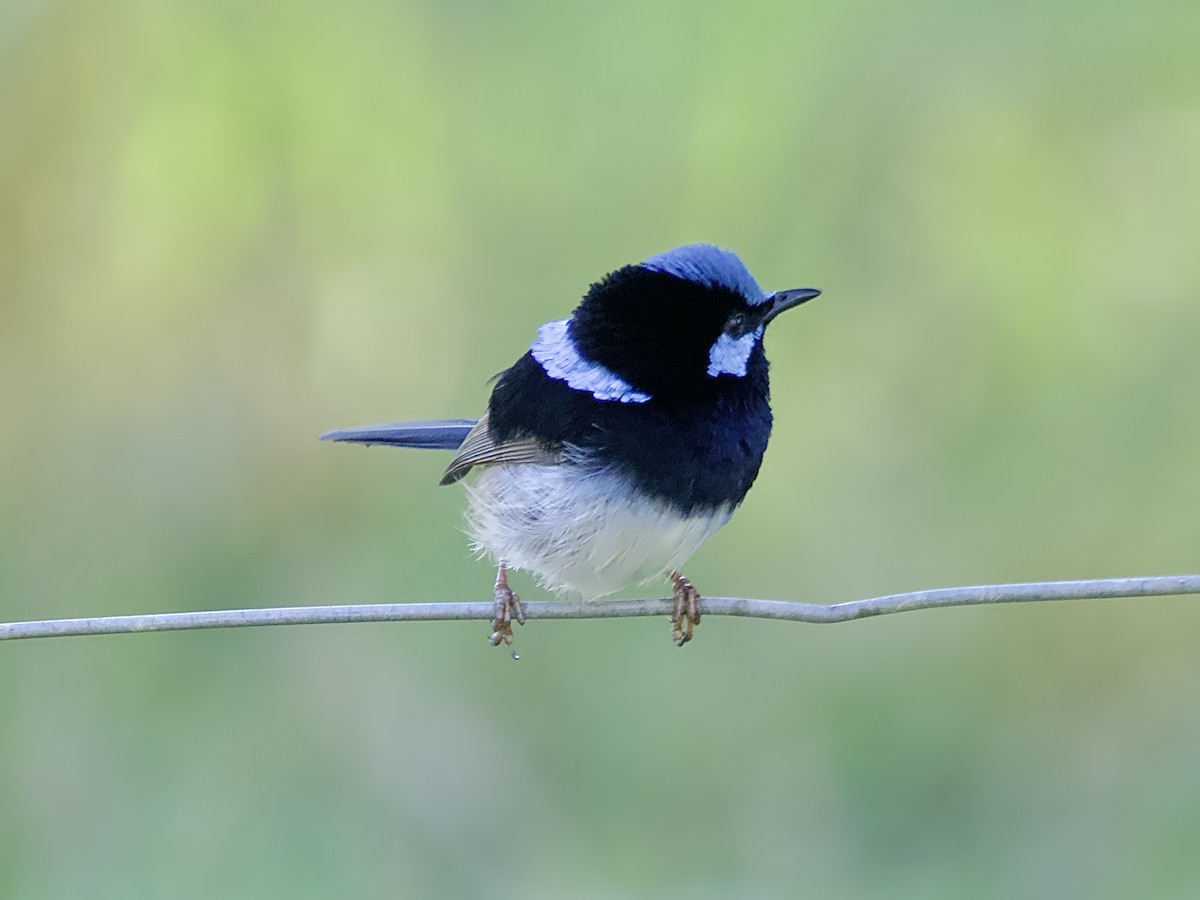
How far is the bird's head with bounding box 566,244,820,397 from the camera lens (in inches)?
129

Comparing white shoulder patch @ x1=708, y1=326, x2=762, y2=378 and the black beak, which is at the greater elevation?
the black beak

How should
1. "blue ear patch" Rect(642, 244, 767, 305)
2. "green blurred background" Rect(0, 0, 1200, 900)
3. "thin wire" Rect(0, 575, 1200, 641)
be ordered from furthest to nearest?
1. "green blurred background" Rect(0, 0, 1200, 900)
2. "blue ear patch" Rect(642, 244, 767, 305)
3. "thin wire" Rect(0, 575, 1200, 641)

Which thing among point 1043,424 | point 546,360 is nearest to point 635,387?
point 546,360

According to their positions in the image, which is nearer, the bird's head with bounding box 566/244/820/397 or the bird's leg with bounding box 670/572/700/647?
the bird's head with bounding box 566/244/820/397

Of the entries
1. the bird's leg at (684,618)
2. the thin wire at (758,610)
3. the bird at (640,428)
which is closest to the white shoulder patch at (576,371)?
the bird at (640,428)

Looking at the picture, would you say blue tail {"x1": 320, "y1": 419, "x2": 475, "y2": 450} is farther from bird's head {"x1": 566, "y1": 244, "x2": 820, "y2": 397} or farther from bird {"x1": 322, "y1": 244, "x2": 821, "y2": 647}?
bird's head {"x1": 566, "y1": 244, "x2": 820, "y2": 397}

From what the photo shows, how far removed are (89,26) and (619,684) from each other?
3.24 meters

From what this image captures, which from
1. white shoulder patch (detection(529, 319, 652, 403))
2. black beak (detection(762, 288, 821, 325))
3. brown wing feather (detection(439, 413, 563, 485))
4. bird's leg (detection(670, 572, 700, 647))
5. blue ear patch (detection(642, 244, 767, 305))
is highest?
blue ear patch (detection(642, 244, 767, 305))

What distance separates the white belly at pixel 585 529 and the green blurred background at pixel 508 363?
1170mm

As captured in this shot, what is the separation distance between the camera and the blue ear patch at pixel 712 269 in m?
3.28

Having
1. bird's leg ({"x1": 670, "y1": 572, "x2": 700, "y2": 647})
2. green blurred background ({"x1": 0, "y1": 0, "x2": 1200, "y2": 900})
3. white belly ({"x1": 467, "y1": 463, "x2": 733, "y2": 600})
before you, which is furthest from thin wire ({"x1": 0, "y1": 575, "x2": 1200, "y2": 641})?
green blurred background ({"x1": 0, "y1": 0, "x2": 1200, "y2": 900})

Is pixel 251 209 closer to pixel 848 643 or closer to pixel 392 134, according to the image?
pixel 392 134

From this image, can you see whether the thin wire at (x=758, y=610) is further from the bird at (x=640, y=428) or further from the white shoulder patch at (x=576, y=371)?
the white shoulder patch at (x=576, y=371)

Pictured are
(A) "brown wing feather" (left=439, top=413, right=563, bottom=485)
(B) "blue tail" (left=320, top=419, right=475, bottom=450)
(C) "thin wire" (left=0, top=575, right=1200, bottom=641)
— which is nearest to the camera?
(C) "thin wire" (left=0, top=575, right=1200, bottom=641)
